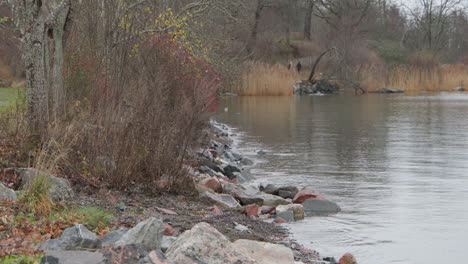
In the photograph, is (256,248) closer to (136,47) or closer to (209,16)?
(136,47)

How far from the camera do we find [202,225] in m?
6.04

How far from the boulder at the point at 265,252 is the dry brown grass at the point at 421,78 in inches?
1729

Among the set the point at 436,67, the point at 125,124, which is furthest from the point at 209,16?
the point at 436,67

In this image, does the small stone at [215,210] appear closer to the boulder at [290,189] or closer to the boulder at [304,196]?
the boulder at [304,196]

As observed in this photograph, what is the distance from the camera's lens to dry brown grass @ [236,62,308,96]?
4275cm

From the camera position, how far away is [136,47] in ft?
47.4

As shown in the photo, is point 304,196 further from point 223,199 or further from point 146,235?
point 146,235

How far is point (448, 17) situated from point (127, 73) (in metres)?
61.9

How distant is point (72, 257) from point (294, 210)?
5.45 meters

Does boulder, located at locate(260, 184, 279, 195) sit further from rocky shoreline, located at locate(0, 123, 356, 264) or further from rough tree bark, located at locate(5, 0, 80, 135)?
rough tree bark, located at locate(5, 0, 80, 135)

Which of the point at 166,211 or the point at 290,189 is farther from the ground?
the point at 166,211

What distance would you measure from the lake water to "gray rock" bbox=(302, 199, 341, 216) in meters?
0.20

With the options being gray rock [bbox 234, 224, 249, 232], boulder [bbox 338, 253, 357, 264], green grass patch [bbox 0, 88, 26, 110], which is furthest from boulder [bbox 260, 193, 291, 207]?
green grass patch [bbox 0, 88, 26, 110]

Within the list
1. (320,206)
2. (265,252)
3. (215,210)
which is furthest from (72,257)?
(320,206)
